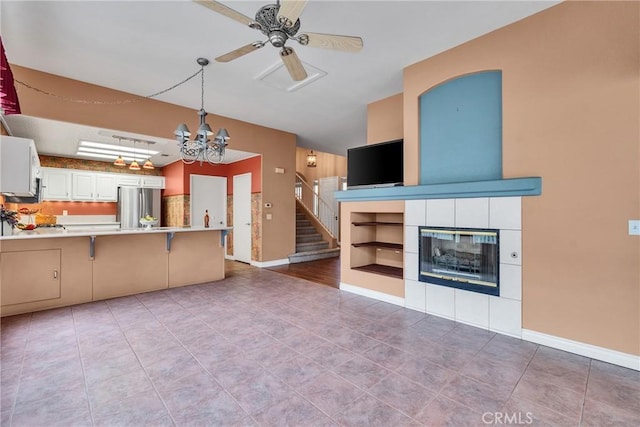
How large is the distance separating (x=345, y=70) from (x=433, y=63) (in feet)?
3.57

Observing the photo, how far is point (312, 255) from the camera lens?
7285mm

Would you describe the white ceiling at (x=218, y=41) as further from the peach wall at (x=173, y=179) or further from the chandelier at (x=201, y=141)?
the peach wall at (x=173, y=179)

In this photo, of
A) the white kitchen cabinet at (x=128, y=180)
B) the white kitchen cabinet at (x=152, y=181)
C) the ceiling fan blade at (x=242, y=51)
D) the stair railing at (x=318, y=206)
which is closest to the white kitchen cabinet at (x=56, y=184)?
the white kitchen cabinet at (x=128, y=180)

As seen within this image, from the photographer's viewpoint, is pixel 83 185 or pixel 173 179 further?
pixel 173 179

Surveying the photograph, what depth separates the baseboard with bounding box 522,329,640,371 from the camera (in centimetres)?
229

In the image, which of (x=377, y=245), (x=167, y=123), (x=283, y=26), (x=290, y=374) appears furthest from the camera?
(x=167, y=123)

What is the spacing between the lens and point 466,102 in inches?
130

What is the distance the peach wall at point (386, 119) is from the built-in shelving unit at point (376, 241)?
1262mm

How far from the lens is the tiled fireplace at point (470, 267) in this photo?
2857 millimetres

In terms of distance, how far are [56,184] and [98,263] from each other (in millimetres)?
3873

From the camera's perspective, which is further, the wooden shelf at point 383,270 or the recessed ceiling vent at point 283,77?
the wooden shelf at point 383,270

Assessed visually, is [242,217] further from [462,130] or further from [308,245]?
[462,130]

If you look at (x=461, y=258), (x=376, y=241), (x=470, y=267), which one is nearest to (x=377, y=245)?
(x=376, y=241)

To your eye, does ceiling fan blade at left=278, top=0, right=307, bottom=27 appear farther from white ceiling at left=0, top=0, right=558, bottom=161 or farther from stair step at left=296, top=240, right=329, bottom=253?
stair step at left=296, top=240, right=329, bottom=253
